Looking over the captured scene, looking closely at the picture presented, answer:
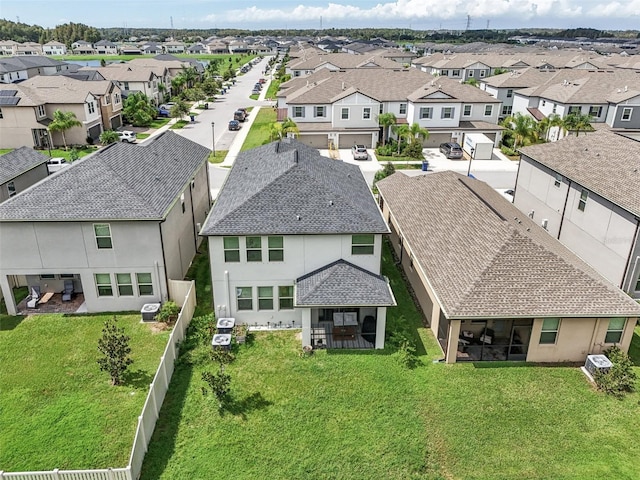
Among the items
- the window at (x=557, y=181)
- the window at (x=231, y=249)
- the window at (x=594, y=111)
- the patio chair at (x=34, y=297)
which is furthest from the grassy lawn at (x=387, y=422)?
the window at (x=594, y=111)

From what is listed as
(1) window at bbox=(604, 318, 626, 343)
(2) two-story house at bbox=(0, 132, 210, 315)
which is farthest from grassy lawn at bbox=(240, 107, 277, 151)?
(1) window at bbox=(604, 318, 626, 343)

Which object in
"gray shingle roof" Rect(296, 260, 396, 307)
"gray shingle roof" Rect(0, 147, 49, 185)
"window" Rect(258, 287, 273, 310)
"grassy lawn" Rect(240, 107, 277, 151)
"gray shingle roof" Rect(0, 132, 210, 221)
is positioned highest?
"gray shingle roof" Rect(0, 132, 210, 221)

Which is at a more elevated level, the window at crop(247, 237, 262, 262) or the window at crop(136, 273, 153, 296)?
the window at crop(247, 237, 262, 262)

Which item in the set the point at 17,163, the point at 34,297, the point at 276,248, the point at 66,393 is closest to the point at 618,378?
the point at 276,248

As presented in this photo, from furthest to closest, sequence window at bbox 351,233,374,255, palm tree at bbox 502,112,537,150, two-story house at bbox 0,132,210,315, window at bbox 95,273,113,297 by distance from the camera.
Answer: palm tree at bbox 502,112,537,150 → window at bbox 95,273,113,297 → two-story house at bbox 0,132,210,315 → window at bbox 351,233,374,255

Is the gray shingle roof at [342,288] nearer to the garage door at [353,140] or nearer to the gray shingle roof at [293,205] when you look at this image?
the gray shingle roof at [293,205]

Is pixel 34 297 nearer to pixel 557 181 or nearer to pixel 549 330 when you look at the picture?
pixel 549 330

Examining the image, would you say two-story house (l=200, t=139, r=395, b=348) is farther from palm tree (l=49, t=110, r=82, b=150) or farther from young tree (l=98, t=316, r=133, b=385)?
palm tree (l=49, t=110, r=82, b=150)
